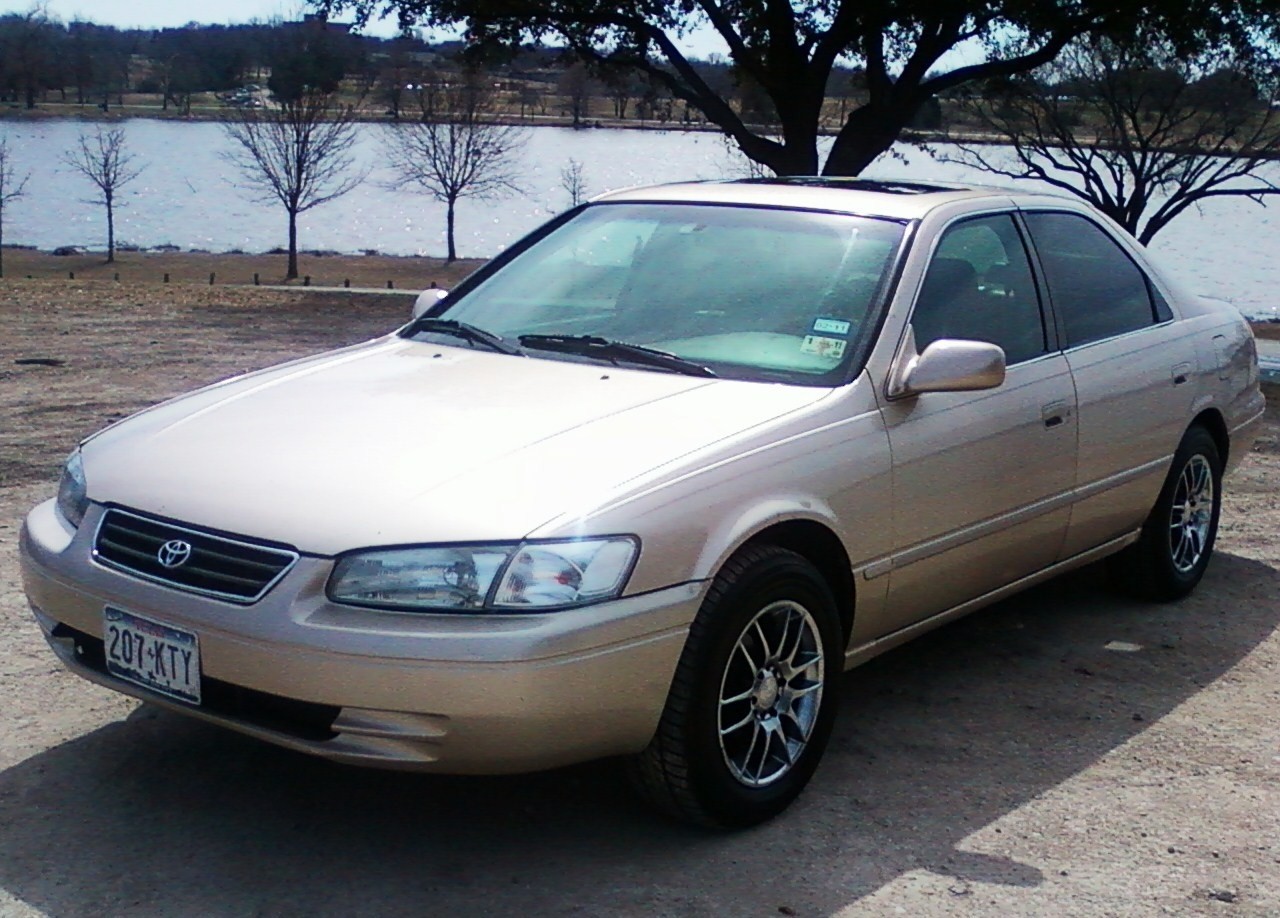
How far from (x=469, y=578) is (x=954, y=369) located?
5.22ft

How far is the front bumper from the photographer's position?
334cm

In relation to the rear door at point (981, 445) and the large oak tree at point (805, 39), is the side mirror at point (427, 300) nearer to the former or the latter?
the rear door at point (981, 445)

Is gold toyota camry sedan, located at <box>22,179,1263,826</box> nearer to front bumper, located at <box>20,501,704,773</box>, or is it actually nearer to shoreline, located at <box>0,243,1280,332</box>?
front bumper, located at <box>20,501,704,773</box>

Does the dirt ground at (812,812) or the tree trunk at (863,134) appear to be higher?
the tree trunk at (863,134)

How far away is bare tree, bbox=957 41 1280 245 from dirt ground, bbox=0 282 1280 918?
1136 inches

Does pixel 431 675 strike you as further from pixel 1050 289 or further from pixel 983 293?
pixel 1050 289

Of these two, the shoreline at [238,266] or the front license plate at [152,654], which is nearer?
the front license plate at [152,654]

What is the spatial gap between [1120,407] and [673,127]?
26.4 meters

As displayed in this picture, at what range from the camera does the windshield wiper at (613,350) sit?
434 centimetres

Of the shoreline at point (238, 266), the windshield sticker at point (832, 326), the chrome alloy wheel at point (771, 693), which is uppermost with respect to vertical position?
the windshield sticker at point (832, 326)

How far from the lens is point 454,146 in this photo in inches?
3374

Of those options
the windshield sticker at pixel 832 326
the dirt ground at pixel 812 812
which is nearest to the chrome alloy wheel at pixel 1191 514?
the dirt ground at pixel 812 812

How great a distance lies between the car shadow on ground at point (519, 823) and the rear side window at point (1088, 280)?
1.24 meters

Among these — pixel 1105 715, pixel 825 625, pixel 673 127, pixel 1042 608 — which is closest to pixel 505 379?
pixel 825 625
